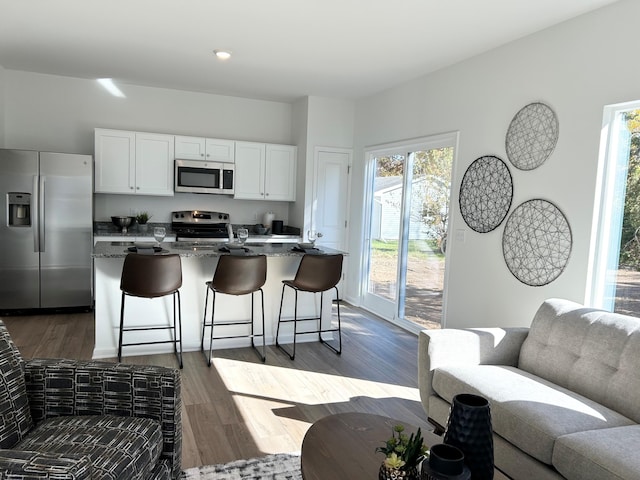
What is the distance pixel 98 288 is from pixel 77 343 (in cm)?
73

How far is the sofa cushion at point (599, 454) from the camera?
1803mm

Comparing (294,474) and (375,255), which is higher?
(375,255)

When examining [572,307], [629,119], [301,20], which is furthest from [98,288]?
[629,119]

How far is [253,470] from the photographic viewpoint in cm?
243

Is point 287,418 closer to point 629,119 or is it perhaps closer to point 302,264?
point 302,264

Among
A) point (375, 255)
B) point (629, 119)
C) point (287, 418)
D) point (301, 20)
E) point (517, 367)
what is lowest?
point (287, 418)

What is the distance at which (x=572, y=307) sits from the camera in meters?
2.86

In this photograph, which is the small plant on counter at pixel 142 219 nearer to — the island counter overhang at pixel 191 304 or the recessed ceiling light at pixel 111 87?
the recessed ceiling light at pixel 111 87

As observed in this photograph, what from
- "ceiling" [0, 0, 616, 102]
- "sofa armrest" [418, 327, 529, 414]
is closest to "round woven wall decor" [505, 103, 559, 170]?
"ceiling" [0, 0, 616, 102]

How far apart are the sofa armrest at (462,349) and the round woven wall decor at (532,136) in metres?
1.36

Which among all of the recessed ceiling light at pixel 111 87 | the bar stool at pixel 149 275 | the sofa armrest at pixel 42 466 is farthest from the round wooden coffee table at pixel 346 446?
the recessed ceiling light at pixel 111 87

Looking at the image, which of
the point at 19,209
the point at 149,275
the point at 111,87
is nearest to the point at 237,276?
the point at 149,275

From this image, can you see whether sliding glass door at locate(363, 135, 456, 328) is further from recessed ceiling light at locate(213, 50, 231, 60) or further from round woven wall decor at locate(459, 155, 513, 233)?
recessed ceiling light at locate(213, 50, 231, 60)

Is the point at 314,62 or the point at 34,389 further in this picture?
the point at 314,62
